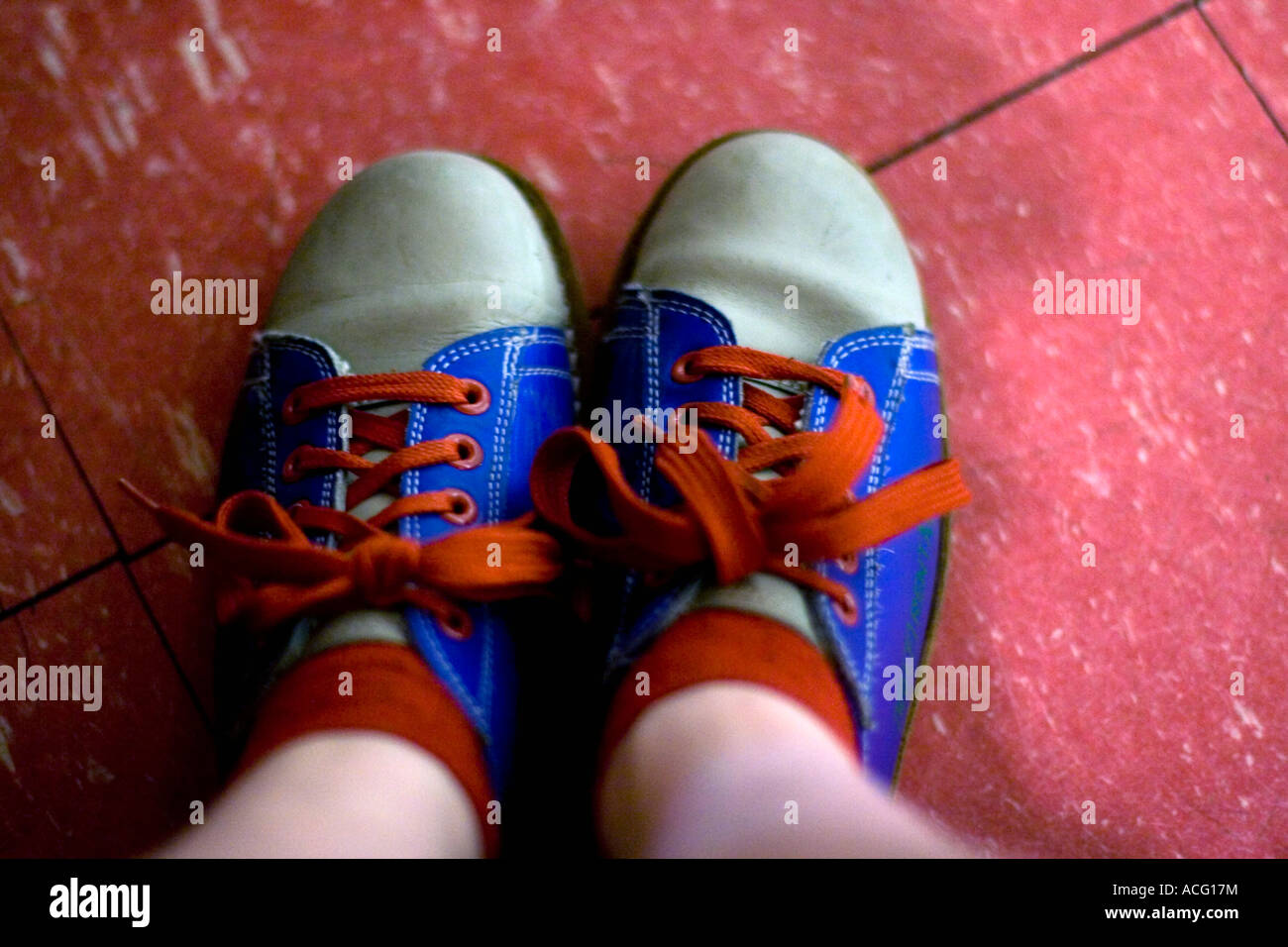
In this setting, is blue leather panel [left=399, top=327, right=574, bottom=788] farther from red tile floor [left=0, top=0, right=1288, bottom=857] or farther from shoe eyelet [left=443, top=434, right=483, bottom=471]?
red tile floor [left=0, top=0, right=1288, bottom=857]

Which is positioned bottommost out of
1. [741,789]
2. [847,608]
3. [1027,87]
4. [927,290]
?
[741,789]

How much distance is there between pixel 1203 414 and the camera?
725mm

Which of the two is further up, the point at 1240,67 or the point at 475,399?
the point at 1240,67

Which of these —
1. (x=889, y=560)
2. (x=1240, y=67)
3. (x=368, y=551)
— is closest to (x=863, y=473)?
(x=889, y=560)

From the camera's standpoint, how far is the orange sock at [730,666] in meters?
0.51

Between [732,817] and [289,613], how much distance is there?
283 mm

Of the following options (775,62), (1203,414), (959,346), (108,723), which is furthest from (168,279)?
(1203,414)

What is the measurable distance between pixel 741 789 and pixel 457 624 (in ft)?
0.70

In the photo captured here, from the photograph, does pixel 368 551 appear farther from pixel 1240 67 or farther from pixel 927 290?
pixel 1240 67

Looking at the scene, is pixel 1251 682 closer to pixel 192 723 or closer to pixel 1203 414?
pixel 1203 414

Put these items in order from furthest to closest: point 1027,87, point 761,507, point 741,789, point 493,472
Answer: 1. point 1027,87
2. point 493,472
3. point 761,507
4. point 741,789

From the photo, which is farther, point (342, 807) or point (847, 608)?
point (847, 608)

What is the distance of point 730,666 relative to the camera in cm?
51
